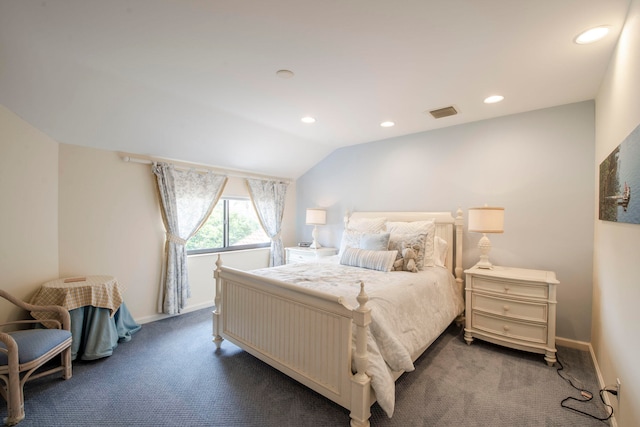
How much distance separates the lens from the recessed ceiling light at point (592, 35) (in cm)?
159

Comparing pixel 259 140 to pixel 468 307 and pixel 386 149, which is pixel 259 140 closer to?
pixel 386 149

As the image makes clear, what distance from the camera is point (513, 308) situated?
8.26 feet

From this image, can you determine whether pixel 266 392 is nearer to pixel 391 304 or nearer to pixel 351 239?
pixel 391 304

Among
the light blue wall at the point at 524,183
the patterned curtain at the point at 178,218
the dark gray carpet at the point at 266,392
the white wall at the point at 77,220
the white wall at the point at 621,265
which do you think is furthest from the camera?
the patterned curtain at the point at 178,218

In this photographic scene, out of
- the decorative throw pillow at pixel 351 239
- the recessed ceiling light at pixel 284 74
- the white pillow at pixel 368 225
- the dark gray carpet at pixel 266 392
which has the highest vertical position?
the recessed ceiling light at pixel 284 74

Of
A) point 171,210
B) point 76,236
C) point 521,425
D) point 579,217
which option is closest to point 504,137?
point 579,217

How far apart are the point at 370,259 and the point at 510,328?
138 cm

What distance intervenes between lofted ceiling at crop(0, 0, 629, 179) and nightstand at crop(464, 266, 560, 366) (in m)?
1.64

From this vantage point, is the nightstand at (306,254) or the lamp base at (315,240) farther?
the lamp base at (315,240)

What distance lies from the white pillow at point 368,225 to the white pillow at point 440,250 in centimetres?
64

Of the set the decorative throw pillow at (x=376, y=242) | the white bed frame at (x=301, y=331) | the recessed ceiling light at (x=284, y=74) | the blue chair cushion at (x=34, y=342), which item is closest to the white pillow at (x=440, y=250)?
the decorative throw pillow at (x=376, y=242)

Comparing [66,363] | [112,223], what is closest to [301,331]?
[66,363]

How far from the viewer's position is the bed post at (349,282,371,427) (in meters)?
1.56

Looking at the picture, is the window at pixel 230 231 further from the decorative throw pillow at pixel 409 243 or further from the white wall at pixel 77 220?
the decorative throw pillow at pixel 409 243
